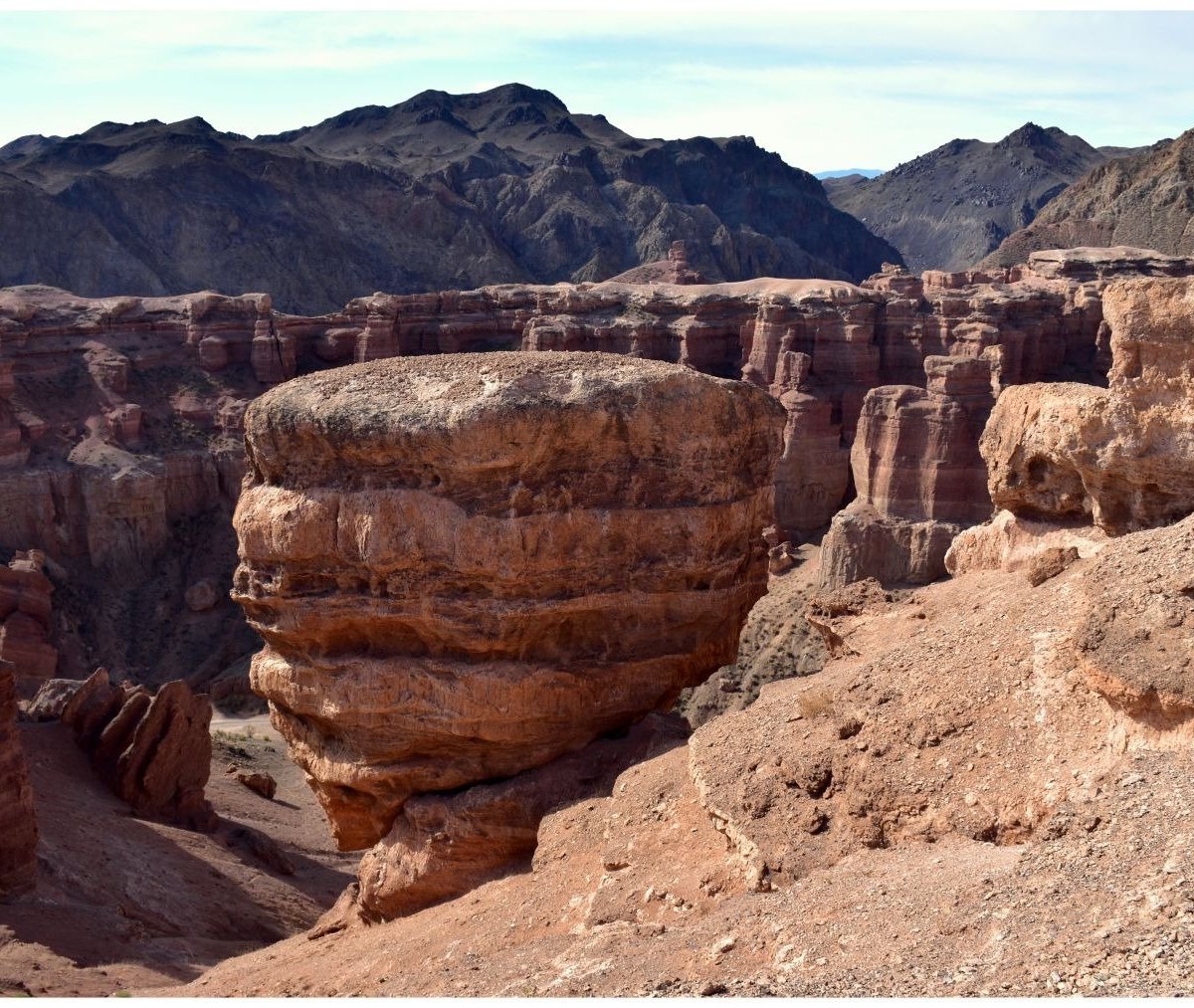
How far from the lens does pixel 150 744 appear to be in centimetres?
2762

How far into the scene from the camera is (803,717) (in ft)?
42.4

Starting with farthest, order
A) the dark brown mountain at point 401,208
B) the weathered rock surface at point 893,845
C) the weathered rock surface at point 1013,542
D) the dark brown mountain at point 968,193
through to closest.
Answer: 1. the dark brown mountain at point 968,193
2. the dark brown mountain at point 401,208
3. the weathered rock surface at point 1013,542
4. the weathered rock surface at point 893,845

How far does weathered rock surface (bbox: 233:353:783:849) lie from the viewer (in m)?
14.8

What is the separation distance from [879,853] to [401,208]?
348 feet

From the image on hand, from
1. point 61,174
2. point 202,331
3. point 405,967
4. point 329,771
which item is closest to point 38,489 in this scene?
point 202,331

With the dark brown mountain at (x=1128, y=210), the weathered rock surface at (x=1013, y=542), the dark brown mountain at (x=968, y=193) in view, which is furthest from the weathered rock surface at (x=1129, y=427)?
the dark brown mountain at (x=968, y=193)

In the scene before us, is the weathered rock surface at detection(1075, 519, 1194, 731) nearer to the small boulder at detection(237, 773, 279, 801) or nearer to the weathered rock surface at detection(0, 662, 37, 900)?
the weathered rock surface at detection(0, 662, 37, 900)

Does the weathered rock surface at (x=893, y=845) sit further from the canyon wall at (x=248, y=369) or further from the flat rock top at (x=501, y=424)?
the canyon wall at (x=248, y=369)

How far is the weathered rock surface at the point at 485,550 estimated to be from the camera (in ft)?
48.7

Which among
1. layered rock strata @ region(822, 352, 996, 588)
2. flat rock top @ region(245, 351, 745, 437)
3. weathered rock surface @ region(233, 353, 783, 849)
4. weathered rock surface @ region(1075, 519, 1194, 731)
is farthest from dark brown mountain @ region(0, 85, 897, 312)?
weathered rock surface @ region(1075, 519, 1194, 731)

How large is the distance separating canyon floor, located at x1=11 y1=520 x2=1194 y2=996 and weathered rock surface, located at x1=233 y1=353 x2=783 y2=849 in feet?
4.86

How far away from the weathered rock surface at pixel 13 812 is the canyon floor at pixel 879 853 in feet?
10.9

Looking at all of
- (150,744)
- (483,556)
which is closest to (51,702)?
(150,744)

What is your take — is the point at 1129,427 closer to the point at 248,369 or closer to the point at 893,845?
the point at 893,845
